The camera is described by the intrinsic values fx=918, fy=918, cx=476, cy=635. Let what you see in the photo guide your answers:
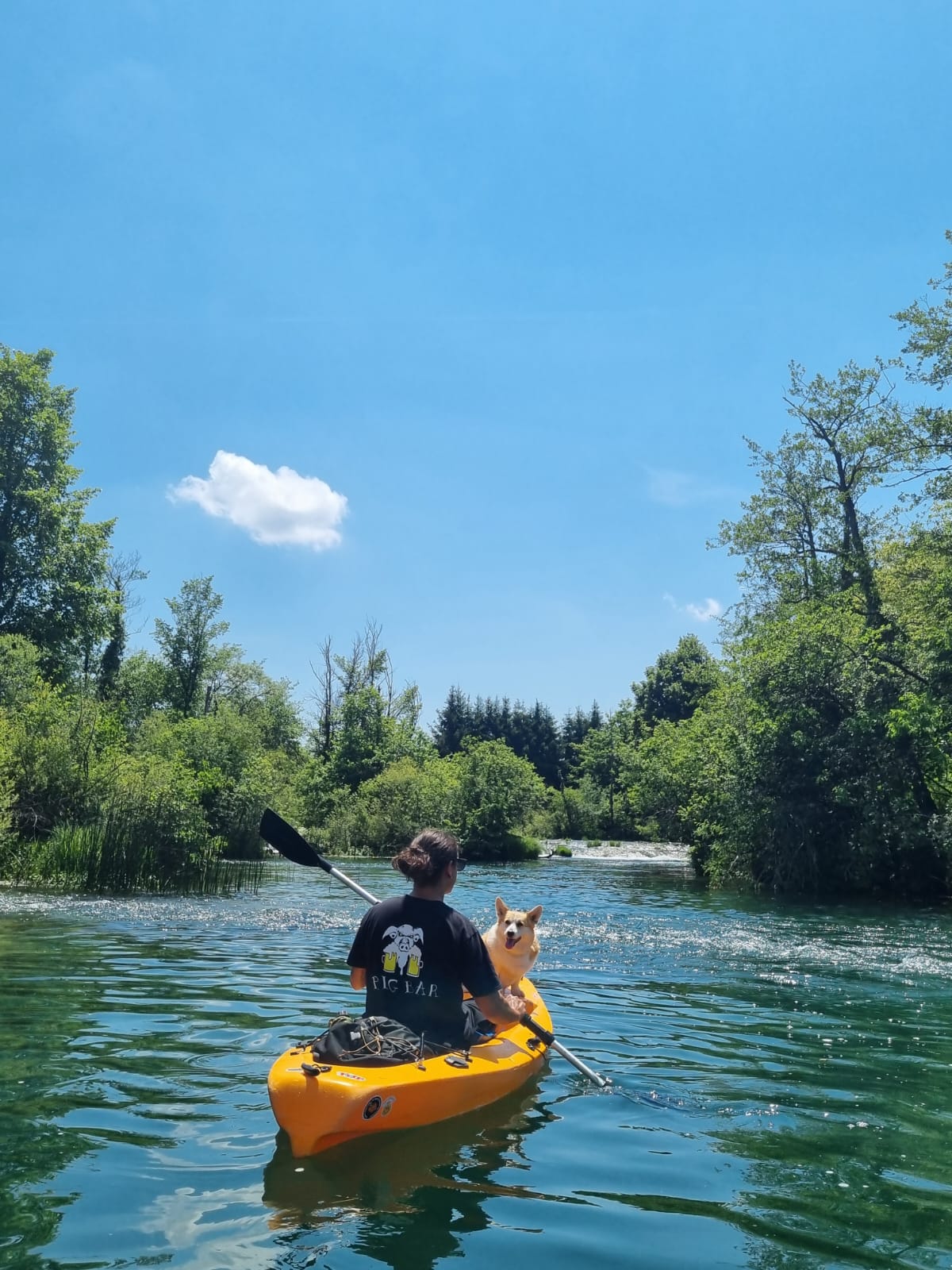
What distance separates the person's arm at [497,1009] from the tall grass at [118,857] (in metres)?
12.2

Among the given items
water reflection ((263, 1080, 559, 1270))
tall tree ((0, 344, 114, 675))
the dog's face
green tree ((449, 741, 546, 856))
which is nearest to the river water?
water reflection ((263, 1080, 559, 1270))

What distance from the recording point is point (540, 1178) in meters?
3.94

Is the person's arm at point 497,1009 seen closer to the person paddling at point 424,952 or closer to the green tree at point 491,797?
the person paddling at point 424,952

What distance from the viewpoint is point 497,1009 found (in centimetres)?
498

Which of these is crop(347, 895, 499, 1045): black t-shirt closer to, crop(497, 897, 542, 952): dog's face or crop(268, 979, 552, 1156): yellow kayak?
crop(268, 979, 552, 1156): yellow kayak

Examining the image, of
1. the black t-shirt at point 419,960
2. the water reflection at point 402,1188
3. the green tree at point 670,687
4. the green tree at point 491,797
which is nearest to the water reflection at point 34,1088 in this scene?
the water reflection at point 402,1188

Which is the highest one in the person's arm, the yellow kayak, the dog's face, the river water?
the dog's face

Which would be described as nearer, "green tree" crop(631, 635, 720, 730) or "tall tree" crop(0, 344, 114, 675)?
"tall tree" crop(0, 344, 114, 675)

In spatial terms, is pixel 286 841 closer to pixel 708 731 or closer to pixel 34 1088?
pixel 34 1088

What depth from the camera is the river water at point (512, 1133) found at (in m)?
3.26

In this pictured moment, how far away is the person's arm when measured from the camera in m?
4.92

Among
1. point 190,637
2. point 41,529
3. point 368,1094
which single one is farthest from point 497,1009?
point 190,637

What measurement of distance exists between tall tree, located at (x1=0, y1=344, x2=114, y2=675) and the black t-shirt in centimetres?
2865

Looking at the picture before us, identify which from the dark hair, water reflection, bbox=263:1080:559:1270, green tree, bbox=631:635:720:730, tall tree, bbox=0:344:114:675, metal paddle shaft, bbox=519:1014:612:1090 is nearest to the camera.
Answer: water reflection, bbox=263:1080:559:1270
